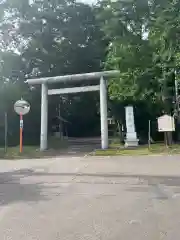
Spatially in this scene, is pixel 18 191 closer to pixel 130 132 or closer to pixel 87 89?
pixel 87 89

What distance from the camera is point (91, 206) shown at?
6926 mm

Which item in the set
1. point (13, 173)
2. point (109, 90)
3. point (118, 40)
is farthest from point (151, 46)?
point (13, 173)

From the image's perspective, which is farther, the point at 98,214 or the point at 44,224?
the point at 98,214

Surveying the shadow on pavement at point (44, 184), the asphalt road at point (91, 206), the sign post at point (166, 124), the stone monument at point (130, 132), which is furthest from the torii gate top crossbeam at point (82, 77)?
the asphalt road at point (91, 206)

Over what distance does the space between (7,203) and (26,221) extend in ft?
5.51

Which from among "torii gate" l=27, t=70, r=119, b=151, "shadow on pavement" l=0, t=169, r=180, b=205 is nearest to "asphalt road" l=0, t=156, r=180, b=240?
"shadow on pavement" l=0, t=169, r=180, b=205

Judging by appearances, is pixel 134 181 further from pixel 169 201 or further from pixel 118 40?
pixel 118 40

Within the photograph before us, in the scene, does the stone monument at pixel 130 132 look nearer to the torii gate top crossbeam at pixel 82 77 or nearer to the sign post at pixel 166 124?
the torii gate top crossbeam at pixel 82 77

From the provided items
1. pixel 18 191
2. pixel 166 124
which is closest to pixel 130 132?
pixel 166 124

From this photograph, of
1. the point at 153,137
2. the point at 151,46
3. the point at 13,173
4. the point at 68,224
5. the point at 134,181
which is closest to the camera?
the point at 68,224

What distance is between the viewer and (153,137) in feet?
120

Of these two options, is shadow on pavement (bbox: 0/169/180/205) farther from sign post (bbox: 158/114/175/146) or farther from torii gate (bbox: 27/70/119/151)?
torii gate (bbox: 27/70/119/151)

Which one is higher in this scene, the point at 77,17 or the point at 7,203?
the point at 77,17

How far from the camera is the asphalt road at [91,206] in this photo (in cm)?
522
